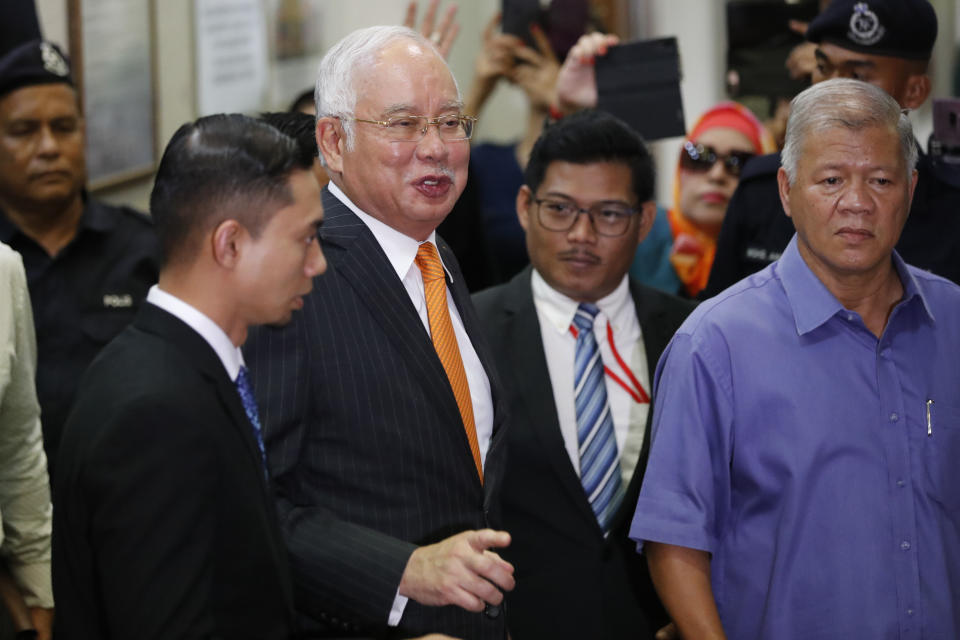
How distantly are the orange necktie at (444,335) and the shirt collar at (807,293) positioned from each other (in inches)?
21.6

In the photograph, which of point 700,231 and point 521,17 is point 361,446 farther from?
point 521,17

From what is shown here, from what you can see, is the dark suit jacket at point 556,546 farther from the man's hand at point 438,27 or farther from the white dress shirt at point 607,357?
the man's hand at point 438,27

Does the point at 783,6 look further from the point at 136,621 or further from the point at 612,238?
the point at 136,621

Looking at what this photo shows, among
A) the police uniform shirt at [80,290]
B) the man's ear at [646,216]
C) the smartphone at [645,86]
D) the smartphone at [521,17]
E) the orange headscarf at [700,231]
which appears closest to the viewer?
the man's ear at [646,216]

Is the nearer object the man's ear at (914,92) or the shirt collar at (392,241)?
the shirt collar at (392,241)

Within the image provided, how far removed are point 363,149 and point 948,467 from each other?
1065 millimetres

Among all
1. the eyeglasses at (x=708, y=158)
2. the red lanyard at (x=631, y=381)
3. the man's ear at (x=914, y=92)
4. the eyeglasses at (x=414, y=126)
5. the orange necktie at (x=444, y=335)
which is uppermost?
the man's ear at (x=914, y=92)

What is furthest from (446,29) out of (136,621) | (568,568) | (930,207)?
(136,621)

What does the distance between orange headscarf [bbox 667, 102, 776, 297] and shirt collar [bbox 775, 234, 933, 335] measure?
3.62 ft

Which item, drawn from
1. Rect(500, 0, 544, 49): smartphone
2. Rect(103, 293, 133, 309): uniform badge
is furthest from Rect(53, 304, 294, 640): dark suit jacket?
Rect(500, 0, 544, 49): smartphone

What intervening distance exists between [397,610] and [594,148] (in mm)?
1174

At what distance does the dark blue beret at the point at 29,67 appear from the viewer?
2.96 m

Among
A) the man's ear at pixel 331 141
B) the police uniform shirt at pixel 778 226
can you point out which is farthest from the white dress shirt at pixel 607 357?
the man's ear at pixel 331 141

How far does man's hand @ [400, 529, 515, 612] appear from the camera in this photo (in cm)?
147
